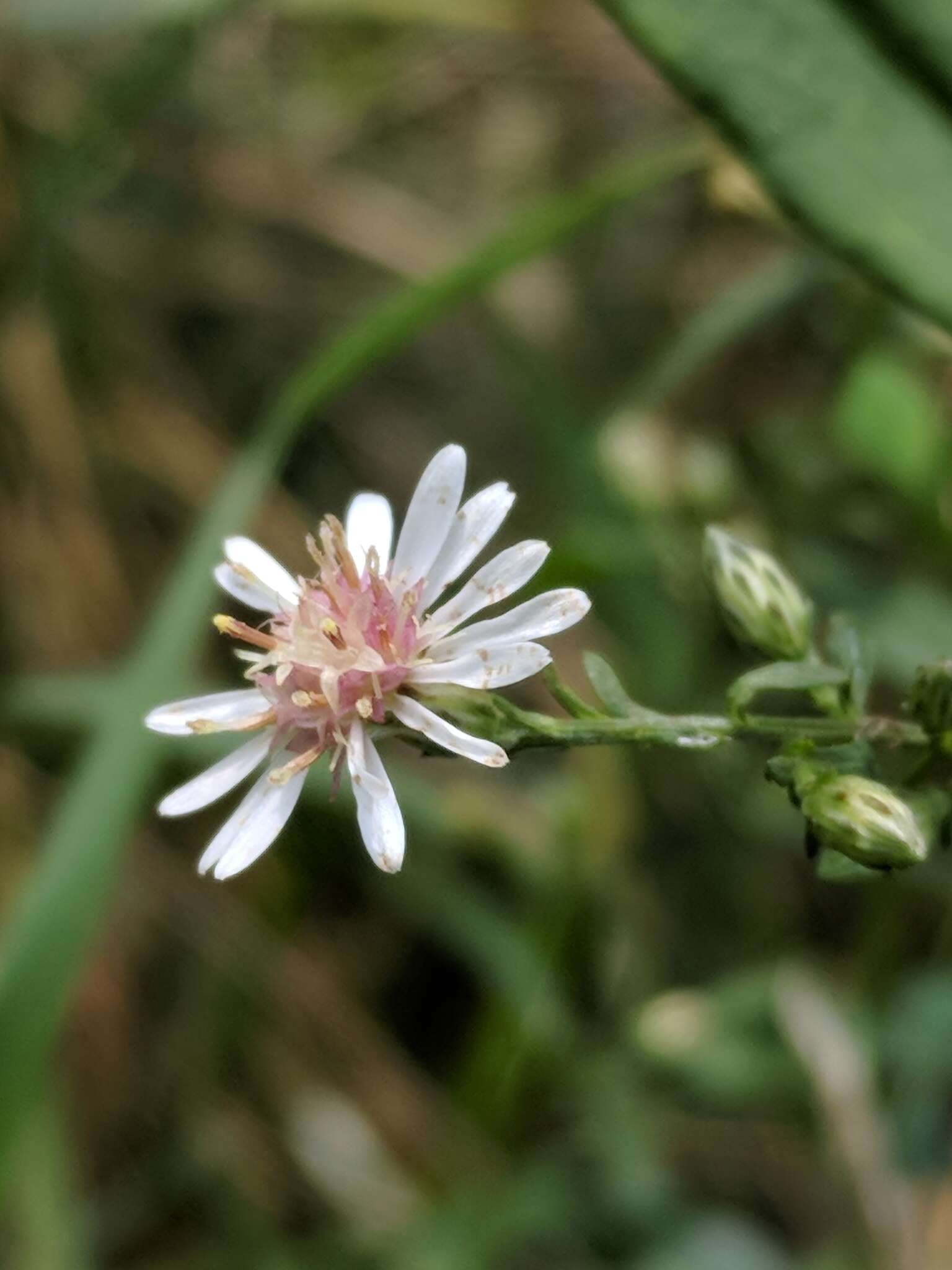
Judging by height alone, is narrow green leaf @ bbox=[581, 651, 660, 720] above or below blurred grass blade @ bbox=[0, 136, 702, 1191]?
below

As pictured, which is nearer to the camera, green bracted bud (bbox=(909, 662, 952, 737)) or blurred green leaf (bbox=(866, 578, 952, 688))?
green bracted bud (bbox=(909, 662, 952, 737))

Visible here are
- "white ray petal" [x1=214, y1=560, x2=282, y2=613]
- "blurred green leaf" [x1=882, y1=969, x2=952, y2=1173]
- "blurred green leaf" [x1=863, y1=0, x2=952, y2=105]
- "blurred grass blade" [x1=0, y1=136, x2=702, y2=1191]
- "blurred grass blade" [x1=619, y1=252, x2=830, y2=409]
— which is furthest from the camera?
"blurred grass blade" [x1=619, y1=252, x2=830, y2=409]

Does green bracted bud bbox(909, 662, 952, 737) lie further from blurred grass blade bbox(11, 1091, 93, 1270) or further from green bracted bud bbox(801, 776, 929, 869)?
blurred grass blade bbox(11, 1091, 93, 1270)

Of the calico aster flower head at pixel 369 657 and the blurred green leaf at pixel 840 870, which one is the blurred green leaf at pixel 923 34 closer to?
the calico aster flower head at pixel 369 657

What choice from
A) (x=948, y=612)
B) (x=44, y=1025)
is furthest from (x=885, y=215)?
(x=44, y=1025)

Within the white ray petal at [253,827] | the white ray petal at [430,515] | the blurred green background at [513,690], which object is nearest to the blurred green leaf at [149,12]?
the blurred green background at [513,690]

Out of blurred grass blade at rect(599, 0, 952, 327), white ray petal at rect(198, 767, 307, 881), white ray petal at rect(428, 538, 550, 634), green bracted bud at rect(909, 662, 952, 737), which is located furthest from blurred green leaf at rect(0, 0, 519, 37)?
green bracted bud at rect(909, 662, 952, 737)
